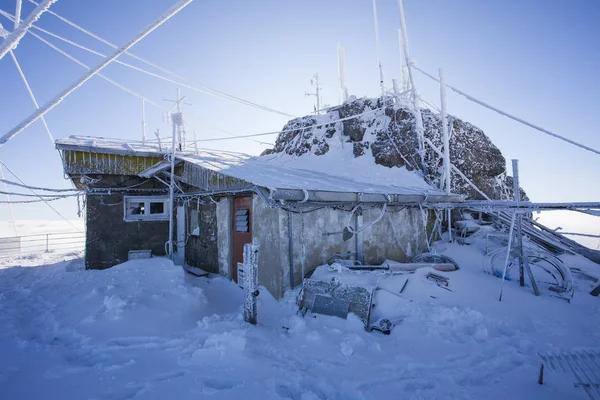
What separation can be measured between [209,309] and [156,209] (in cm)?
654

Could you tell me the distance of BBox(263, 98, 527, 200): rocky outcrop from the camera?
1447cm

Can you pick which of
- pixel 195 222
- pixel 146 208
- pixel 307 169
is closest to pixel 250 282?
pixel 195 222

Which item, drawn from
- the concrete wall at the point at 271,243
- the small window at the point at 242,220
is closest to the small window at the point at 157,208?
the small window at the point at 242,220

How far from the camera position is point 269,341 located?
536 cm

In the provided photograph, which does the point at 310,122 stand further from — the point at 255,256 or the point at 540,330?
the point at 540,330

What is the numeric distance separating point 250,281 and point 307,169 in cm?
951

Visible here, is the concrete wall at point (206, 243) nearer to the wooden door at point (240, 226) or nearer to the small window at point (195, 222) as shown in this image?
the small window at point (195, 222)

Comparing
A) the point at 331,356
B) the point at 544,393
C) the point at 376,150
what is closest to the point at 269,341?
the point at 331,356

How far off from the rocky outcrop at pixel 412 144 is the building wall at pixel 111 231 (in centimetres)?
777

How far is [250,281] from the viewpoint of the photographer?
5922mm

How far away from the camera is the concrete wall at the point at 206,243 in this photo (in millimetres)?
10266

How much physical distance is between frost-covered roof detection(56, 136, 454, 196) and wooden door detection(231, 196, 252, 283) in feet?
3.10

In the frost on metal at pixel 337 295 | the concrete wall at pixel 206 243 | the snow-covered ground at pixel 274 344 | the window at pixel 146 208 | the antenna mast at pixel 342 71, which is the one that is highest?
the antenna mast at pixel 342 71

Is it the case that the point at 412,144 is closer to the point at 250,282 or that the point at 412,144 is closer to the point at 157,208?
the point at 250,282
